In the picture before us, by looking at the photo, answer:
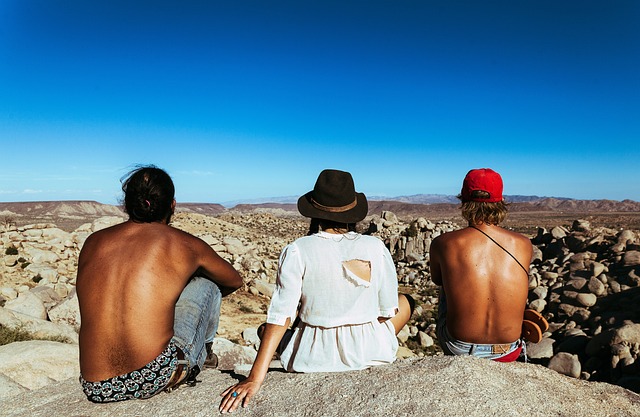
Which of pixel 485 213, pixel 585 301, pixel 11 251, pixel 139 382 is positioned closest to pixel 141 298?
pixel 139 382

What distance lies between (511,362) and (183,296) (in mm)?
2478

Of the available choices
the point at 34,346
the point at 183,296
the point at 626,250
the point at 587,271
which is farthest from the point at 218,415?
the point at 626,250

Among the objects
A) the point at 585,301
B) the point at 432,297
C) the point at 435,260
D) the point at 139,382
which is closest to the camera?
the point at 139,382

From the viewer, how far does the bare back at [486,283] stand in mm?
3129

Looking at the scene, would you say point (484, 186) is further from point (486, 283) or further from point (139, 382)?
point (139, 382)

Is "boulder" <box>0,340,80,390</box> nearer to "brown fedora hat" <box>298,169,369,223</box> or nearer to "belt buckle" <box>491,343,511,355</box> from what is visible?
"brown fedora hat" <box>298,169,369,223</box>

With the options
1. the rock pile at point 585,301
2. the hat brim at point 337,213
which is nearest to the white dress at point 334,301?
the hat brim at point 337,213

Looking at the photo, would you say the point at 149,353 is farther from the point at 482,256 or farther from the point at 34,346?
the point at 34,346

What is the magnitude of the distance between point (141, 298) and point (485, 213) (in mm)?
2504

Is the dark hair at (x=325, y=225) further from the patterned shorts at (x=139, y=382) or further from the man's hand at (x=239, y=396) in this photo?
the patterned shorts at (x=139, y=382)

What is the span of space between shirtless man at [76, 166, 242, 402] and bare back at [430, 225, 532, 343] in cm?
179

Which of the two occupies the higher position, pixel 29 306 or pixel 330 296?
pixel 330 296

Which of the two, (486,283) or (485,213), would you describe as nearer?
(486,283)

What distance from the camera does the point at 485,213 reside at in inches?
127
